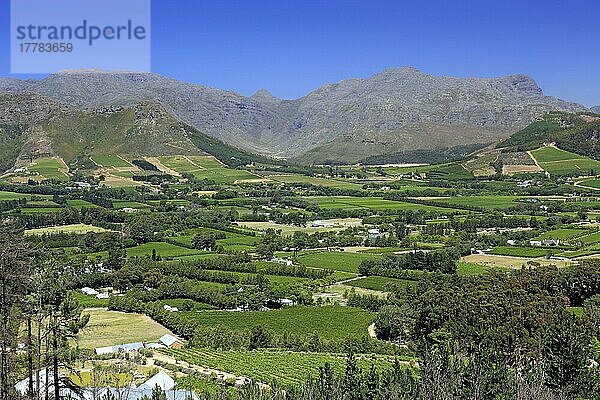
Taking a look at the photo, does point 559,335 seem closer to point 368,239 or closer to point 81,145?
point 368,239

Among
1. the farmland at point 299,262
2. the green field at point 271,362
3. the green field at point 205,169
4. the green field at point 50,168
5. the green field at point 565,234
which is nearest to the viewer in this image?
the green field at point 271,362

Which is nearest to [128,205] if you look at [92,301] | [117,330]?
[92,301]

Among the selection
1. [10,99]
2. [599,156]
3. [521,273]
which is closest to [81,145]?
[10,99]

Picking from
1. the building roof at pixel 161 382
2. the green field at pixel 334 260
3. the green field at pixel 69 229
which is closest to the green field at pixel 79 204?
the green field at pixel 69 229

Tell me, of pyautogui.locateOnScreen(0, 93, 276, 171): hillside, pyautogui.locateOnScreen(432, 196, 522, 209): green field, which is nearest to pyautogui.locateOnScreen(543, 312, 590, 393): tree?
pyautogui.locateOnScreen(432, 196, 522, 209): green field

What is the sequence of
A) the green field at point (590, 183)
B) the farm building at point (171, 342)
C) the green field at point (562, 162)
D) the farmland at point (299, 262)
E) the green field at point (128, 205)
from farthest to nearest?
the green field at point (562, 162) → the green field at point (590, 183) → the green field at point (128, 205) → the farm building at point (171, 342) → the farmland at point (299, 262)

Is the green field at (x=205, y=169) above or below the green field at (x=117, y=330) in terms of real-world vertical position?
above

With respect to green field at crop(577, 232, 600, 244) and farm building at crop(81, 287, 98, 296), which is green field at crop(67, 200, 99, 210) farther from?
green field at crop(577, 232, 600, 244)

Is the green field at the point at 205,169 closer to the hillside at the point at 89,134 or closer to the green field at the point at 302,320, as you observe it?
the hillside at the point at 89,134
